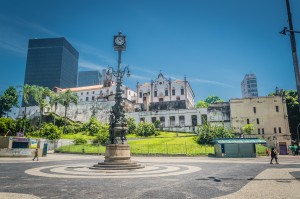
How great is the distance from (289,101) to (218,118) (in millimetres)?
19437

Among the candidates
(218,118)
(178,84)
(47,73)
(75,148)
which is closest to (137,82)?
(178,84)

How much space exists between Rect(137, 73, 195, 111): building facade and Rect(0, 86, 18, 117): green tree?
41.2 m

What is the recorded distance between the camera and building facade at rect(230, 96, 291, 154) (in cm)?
5200

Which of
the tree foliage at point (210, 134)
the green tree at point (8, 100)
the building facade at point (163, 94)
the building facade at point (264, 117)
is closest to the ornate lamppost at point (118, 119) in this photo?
the tree foliage at point (210, 134)

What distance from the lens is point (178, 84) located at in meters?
79.8

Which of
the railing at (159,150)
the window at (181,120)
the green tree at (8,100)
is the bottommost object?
the railing at (159,150)

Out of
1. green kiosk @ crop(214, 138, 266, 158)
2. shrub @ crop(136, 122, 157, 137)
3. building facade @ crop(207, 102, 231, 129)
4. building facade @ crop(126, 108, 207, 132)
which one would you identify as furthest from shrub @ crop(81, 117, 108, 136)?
green kiosk @ crop(214, 138, 266, 158)

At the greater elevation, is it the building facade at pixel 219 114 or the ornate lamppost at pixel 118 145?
the building facade at pixel 219 114

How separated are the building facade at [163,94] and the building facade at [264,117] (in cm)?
2279

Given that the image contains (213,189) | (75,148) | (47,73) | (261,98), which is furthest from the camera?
(47,73)

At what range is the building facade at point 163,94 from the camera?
77312mm

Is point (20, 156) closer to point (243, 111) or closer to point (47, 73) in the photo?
point (243, 111)

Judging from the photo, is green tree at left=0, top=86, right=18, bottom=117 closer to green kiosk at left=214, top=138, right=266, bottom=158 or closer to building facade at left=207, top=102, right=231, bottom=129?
building facade at left=207, top=102, right=231, bottom=129

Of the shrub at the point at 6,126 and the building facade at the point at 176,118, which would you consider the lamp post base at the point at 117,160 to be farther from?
the building facade at the point at 176,118
